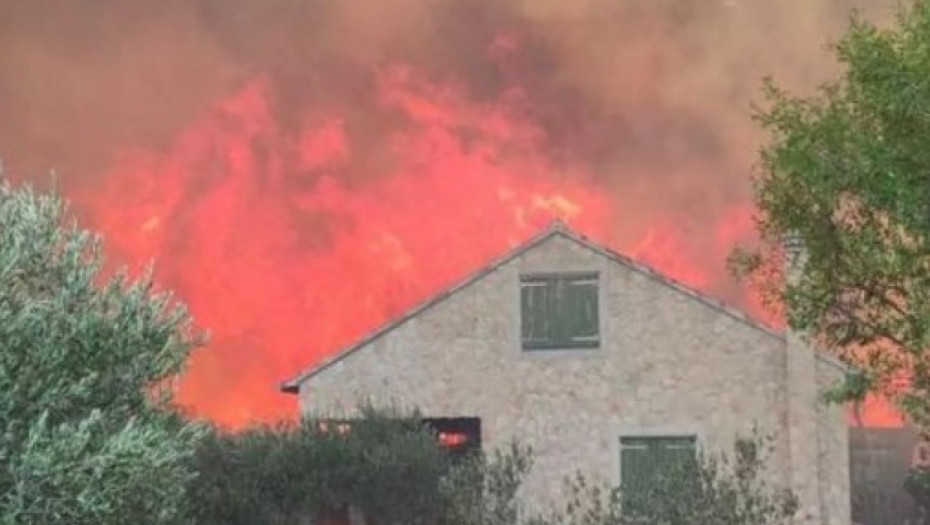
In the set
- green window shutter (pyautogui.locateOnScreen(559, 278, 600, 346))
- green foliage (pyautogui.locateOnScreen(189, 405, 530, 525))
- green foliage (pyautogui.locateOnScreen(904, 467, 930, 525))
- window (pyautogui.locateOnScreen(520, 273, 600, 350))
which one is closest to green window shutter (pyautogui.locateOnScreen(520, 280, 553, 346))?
window (pyautogui.locateOnScreen(520, 273, 600, 350))

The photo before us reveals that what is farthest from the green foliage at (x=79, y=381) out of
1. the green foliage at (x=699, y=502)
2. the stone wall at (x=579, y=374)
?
the stone wall at (x=579, y=374)

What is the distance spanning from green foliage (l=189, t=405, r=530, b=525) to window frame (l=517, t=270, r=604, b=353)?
334cm

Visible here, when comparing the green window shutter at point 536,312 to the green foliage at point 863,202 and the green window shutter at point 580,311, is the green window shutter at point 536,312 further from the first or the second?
the green foliage at point 863,202

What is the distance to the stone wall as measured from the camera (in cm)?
3030

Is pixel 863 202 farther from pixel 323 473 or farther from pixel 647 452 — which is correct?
pixel 647 452

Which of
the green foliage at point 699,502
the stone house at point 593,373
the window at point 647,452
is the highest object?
the stone house at point 593,373

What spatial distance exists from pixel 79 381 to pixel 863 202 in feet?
30.9

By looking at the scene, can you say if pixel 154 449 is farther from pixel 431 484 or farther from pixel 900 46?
pixel 431 484

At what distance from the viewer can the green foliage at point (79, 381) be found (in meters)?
12.9

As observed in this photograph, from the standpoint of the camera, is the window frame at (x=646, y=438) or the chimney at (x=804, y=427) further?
the window frame at (x=646, y=438)

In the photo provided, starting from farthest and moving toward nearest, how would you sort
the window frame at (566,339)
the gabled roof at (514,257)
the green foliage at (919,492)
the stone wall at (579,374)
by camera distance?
the green foliage at (919,492), the window frame at (566,339), the gabled roof at (514,257), the stone wall at (579,374)

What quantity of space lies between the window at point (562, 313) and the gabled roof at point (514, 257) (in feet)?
2.33

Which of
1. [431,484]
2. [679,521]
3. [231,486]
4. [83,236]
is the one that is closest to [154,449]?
[83,236]

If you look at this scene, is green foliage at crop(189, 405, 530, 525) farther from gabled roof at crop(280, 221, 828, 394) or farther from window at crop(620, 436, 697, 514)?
window at crop(620, 436, 697, 514)
